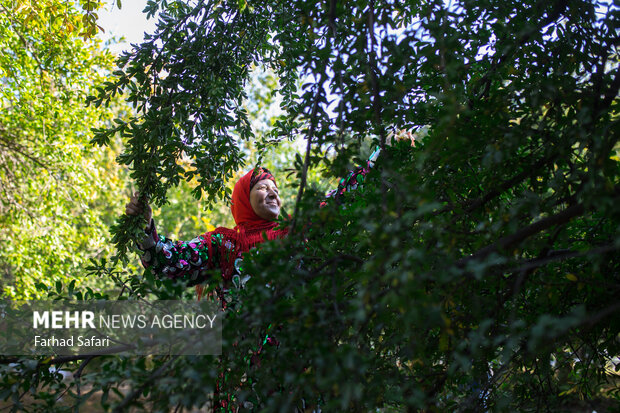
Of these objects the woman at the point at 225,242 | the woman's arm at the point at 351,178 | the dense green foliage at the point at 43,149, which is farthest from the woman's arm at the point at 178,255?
the dense green foliage at the point at 43,149

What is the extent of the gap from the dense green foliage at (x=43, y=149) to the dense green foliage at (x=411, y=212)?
3.31m

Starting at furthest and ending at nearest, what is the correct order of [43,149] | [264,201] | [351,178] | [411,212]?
[43,149]
[264,201]
[351,178]
[411,212]

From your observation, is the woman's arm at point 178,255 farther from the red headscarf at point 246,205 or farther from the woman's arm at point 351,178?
the woman's arm at point 351,178

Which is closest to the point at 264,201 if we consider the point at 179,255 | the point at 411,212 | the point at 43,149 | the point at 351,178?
the point at 179,255

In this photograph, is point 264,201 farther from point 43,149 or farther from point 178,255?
point 43,149

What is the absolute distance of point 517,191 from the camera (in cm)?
162

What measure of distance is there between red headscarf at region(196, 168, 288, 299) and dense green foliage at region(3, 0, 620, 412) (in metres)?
0.57

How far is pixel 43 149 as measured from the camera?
5113mm

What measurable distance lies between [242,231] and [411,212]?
1.76 meters

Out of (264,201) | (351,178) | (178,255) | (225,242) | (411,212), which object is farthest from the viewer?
(264,201)

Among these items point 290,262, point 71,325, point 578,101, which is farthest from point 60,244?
point 578,101

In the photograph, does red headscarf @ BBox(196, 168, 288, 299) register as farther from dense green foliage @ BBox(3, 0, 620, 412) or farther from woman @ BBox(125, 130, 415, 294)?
dense green foliage @ BBox(3, 0, 620, 412)

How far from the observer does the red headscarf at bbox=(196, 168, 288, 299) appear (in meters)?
2.54

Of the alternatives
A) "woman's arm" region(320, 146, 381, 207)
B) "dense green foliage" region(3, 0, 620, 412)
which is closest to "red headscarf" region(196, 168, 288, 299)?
"dense green foliage" region(3, 0, 620, 412)
